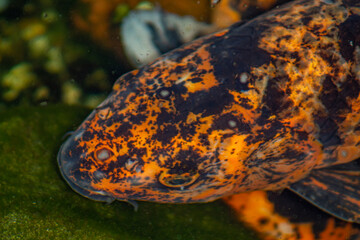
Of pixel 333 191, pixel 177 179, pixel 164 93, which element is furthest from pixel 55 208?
pixel 333 191

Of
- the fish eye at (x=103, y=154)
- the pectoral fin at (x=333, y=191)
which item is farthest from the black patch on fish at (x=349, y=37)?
the fish eye at (x=103, y=154)

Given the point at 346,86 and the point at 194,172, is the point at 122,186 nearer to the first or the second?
the point at 194,172

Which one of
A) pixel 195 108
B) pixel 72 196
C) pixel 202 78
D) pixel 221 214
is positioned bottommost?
pixel 221 214

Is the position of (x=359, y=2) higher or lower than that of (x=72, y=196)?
higher

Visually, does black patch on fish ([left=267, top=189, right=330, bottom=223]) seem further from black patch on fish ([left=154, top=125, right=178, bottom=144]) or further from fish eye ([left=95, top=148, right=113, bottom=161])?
fish eye ([left=95, top=148, right=113, bottom=161])

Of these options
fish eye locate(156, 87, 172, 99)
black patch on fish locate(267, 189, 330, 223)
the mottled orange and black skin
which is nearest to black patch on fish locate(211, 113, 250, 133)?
the mottled orange and black skin

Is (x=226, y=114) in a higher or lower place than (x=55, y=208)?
higher

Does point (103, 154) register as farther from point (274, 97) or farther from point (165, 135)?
point (274, 97)

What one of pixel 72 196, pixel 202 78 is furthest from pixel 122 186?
pixel 202 78
